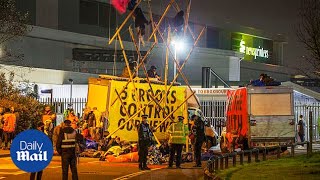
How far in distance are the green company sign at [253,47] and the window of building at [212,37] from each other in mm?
3864

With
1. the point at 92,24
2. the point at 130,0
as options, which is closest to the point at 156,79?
the point at 130,0

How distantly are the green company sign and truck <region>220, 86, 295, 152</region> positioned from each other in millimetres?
49187

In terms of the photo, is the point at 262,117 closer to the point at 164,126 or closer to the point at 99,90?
the point at 164,126

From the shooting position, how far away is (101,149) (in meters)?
28.6

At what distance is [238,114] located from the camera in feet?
104

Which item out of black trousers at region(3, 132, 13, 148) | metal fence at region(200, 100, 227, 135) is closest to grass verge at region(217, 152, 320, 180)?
black trousers at region(3, 132, 13, 148)

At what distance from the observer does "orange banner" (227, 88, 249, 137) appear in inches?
1221

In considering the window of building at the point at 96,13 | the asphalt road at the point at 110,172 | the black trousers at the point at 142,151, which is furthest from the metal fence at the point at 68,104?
the black trousers at the point at 142,151

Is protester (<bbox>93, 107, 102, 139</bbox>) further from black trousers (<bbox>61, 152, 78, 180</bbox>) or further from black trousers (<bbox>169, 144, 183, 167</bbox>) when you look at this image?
black trousers (<bbox>61, 152, 78, 180</bbox>)

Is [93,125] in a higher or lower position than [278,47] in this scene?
lower

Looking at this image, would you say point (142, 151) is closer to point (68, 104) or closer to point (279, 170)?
point (279, 170)

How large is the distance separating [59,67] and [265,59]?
130 ft

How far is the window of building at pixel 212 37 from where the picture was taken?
244ft

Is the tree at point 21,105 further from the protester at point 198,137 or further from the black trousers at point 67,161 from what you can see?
the black trousers at point 67,161
